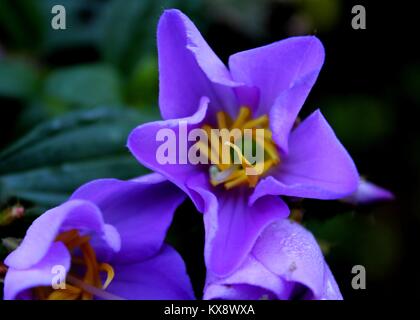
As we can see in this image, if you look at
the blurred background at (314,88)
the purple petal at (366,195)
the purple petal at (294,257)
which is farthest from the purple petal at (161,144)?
the blurred background at (314,88)

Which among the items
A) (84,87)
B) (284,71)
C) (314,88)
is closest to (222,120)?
(284,71)

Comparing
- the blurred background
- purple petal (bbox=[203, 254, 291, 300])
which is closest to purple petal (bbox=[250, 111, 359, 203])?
purple petal (bbox=[203, 254, 291, 300])

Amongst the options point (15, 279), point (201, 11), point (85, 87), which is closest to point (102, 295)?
point (15, 279)

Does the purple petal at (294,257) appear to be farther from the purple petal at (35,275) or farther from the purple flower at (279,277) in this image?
the purple petal at (35,275)

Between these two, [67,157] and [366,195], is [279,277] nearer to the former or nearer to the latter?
[366,195]
